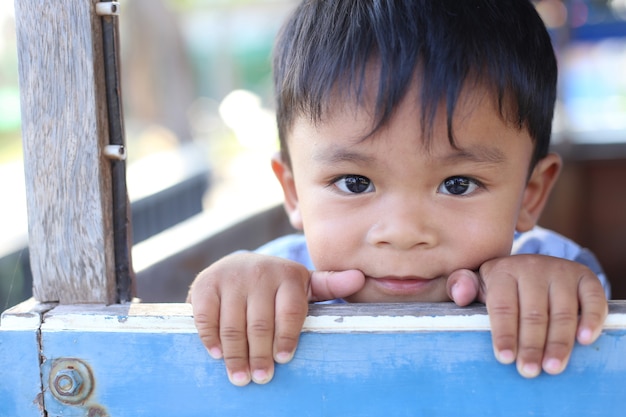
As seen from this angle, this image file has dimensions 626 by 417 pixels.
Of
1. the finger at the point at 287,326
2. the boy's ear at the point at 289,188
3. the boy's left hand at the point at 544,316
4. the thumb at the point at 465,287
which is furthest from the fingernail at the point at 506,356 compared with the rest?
the boy's ear at the point at 289,188

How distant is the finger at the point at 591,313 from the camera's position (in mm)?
984

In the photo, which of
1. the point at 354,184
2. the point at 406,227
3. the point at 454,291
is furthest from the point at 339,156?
the point at 454,291

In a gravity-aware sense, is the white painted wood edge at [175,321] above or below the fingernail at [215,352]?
above

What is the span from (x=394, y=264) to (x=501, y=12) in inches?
21.8

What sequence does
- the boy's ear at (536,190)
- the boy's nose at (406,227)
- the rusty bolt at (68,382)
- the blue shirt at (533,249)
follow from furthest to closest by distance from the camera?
1. the blue shirt at (533,249)
2. the boy's ear at (536,190)
3. the boy's nose at (406,227)
4. the rusty bolt at (68,382)

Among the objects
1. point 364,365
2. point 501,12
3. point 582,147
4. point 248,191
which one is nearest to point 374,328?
point 364,365

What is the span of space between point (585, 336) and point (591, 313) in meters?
0.03

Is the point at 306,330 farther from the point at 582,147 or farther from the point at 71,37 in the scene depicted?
the point at 582,147

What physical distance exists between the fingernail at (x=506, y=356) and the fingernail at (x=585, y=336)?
0.09 meters

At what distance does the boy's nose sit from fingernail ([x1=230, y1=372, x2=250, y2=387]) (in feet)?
1.19

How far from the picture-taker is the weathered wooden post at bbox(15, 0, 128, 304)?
3.68 ft

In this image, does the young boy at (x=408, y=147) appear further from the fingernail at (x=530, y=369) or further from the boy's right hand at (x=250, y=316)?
the fingernail at (x=530, y=369)

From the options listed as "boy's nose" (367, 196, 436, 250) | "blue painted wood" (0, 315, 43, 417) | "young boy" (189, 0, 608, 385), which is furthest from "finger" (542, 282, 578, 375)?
"blue painted wood" (0, 315, 43, 417)

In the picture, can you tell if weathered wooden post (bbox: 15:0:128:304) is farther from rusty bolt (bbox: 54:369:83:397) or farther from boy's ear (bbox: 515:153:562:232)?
boy's ear (bbox: 515:153:562:232)
